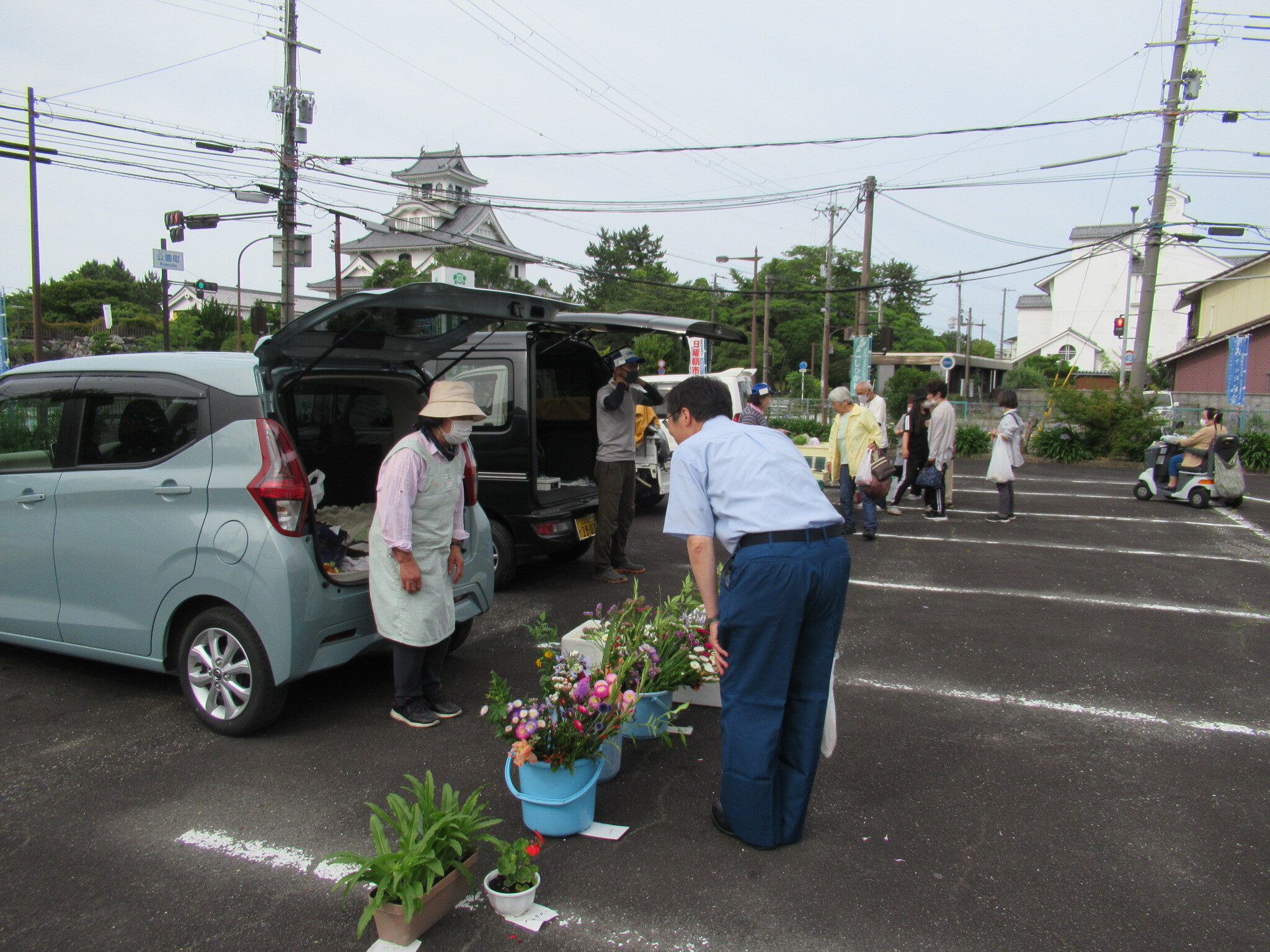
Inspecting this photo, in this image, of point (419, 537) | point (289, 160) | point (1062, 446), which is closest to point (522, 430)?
point (419, 537)

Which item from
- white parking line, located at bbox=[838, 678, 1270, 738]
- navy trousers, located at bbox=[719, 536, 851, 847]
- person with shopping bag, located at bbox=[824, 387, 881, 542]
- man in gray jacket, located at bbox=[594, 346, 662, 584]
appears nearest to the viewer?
navy trousers, located at bbox=[719, 536, 851, 847]

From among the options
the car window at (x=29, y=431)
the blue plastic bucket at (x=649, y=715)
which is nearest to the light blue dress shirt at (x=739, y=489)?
the blue plastic bucket at (x=649, y=715)

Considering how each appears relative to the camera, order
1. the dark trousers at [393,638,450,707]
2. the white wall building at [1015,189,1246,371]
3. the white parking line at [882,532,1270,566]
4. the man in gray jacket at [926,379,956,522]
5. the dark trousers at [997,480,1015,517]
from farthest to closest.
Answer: the white wall building at [1015,189,1246,371] → the dark trousers at [997,480,1015,517] → the man in gray jacket at [926,379,956,522] → the white parking line at [882,532,1270,566] → the dark trousers at [393,638,450,707]

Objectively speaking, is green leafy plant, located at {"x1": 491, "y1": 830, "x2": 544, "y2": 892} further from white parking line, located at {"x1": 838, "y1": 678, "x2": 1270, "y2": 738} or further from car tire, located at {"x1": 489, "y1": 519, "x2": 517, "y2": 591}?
car tire, located at {"x1": 489, "y1": 519, "x2": 517, "y2": 591}

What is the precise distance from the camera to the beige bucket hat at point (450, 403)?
3.65m

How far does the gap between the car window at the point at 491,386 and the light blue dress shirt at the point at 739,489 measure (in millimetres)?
3489

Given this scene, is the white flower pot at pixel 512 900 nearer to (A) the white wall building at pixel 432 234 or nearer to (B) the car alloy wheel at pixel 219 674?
(B) the car alloy wheel at pixel 219 674

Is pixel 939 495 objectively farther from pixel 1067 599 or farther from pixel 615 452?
pixel 615 452

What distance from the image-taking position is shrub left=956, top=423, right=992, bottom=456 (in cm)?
1945

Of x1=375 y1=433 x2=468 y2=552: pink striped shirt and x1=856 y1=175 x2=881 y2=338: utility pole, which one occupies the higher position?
x1=856 y1=175 x2=881 y2=338: utility pole

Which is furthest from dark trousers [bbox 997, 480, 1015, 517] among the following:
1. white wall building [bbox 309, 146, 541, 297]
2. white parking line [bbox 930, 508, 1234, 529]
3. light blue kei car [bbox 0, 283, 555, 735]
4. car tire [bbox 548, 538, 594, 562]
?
white wall building [bbox 309, 146, 541, 297]

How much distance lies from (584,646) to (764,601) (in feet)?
4.91

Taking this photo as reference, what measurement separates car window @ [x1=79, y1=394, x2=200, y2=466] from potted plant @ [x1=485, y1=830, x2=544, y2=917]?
246cm

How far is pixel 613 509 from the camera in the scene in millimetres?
6551
